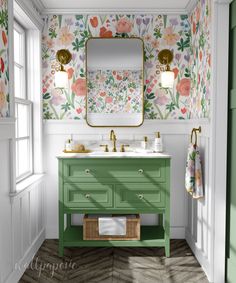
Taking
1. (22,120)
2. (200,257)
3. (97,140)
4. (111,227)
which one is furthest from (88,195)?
(200,257)

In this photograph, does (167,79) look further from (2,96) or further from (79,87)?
(2,96)

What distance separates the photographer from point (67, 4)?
3809 millimetres

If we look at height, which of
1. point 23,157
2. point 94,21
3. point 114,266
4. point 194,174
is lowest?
point 114,266

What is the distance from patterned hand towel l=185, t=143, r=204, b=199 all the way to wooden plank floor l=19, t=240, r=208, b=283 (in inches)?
26.6

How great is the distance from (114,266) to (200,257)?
2.59 feet

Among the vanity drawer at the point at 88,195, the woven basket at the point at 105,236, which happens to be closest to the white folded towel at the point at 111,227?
the woven basket at the point at 105,236

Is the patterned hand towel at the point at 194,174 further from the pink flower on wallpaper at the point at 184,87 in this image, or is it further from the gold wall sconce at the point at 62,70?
the gold wall sconce at the point at 62,70

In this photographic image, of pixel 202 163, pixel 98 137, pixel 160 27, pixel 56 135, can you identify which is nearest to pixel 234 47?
pixel 202 163

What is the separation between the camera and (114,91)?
4023 millimetres

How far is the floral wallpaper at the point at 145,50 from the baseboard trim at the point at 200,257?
1.29m

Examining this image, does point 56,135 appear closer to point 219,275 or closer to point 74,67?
point 74,67

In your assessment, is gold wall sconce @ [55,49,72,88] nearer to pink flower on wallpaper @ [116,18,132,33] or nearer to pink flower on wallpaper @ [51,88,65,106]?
pink flower on wallpaper @ [51,88,65,106]

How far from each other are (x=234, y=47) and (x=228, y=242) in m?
1.55

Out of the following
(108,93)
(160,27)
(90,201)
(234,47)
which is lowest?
(90,201)
